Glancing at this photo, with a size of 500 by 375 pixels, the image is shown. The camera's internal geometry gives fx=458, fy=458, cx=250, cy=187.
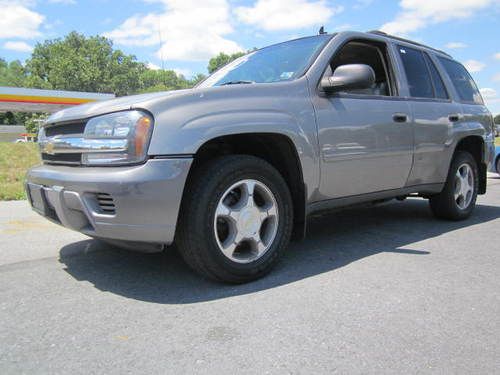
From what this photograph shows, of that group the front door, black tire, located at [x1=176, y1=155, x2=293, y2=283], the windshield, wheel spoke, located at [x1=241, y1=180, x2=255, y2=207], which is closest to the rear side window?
the front door

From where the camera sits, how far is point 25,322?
2.37 metres

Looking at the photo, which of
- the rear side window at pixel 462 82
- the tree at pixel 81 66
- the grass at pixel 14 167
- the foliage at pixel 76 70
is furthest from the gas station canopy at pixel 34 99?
the tree at pixel 81 66

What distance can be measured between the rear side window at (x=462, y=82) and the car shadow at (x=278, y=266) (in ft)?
4.58

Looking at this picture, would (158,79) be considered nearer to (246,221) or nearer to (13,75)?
(13,75)

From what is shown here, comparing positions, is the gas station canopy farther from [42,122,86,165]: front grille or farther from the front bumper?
the front bumper

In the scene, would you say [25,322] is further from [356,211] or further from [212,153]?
[356,211]

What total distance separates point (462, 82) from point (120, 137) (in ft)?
13.9

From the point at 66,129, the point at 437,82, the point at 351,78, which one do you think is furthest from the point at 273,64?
the point at 437,82

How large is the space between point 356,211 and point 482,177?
1506mm

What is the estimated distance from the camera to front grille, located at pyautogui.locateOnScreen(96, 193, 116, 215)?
100 inches

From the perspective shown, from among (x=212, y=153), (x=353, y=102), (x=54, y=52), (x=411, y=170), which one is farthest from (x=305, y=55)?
(x=54, y=52)

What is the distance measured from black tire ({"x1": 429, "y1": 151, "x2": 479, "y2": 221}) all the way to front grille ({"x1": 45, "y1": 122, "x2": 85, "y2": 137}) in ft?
12.2

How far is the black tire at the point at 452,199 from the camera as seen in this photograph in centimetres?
484

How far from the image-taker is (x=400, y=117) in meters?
3.96
